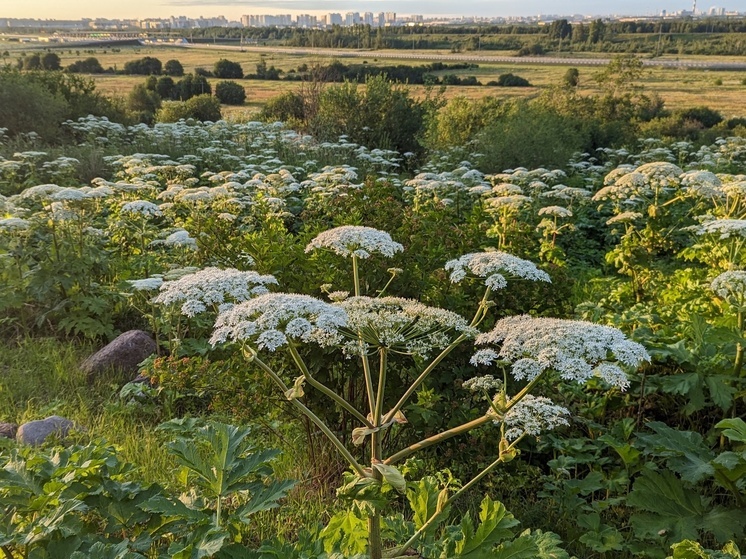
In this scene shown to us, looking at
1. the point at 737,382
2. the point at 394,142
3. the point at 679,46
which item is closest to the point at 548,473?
the point at 737,382

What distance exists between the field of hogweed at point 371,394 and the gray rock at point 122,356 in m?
0.13

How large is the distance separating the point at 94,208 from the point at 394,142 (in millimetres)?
13692

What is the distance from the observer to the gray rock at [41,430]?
3965 mm

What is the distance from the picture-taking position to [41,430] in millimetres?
4047

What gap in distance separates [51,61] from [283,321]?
36.9 m

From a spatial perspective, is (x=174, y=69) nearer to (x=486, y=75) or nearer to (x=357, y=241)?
(x=486, y=75)

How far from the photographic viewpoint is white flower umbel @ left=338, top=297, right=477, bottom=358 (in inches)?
89.9

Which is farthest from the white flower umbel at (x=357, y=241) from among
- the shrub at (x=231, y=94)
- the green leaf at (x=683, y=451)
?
the shrub at (x=231, y=94)

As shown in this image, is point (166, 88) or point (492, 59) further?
point (492, 59)

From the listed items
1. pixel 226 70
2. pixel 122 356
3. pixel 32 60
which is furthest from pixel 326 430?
pixel 226 70

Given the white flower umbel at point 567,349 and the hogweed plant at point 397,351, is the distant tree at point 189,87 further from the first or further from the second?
the white flower umbel at point 567,349

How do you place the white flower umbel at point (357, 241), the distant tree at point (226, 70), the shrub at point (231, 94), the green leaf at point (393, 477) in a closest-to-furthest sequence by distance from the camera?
the green leaf at point (393, 477)
the white flower umbel at point (357, 241)
the shrub at point (231, 94)
the distant tree at point (226, 70)

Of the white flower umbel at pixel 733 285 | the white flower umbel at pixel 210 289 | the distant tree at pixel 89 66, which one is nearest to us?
the white flower umbel at pixel 210 289

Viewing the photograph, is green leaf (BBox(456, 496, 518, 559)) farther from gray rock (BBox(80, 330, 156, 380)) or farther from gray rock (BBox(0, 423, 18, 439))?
gray rock (BBox(80, 330, 156, 380))
